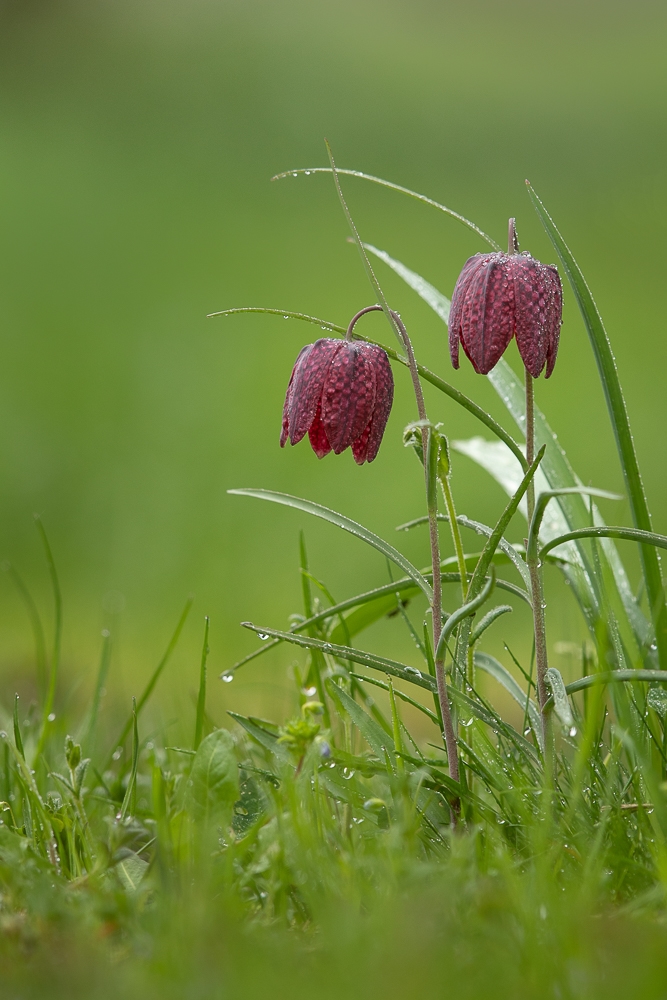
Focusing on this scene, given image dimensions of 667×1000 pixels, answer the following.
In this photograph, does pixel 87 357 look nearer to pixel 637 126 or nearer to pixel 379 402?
pixel 379 402

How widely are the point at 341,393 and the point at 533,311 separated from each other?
0.17 meters

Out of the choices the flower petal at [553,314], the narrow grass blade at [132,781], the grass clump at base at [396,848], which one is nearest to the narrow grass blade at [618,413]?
the grass clump at base at [396,848]

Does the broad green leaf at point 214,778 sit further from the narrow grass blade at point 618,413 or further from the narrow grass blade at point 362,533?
the narrow grass blade at point 618,413

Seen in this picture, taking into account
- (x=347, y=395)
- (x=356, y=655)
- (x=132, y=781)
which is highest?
(x=347, y=395)

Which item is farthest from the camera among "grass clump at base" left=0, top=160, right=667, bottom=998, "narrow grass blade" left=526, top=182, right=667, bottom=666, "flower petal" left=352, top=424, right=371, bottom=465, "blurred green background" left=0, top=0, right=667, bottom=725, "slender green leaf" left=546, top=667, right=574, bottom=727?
"blurred green background" left=0, top=0, right=667, bottom=725

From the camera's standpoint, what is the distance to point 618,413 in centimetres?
92

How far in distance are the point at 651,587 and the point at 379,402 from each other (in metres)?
0.39

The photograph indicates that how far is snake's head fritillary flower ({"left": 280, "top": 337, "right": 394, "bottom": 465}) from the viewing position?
77cm

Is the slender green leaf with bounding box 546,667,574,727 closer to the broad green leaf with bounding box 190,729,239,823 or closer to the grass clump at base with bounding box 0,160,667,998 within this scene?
the grass clump at base with bounding box 0,160,667,998

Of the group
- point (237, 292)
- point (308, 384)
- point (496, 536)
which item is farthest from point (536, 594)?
point (237, 292)

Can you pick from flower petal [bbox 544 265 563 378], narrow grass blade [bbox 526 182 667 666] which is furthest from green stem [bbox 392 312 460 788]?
narrow grass blade [bbox 526 182 667 666]

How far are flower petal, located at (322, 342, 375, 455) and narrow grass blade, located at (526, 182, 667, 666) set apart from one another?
264 millimetres

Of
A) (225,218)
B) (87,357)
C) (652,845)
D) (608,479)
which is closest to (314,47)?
(225,218)

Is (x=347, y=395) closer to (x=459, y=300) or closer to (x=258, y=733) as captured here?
(x=459, y=300)
